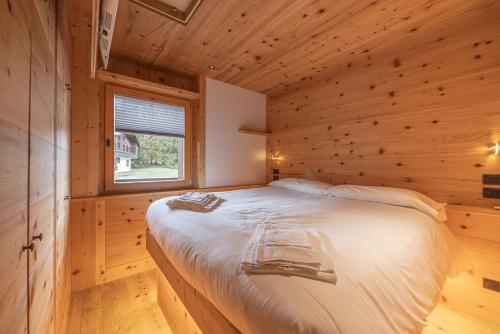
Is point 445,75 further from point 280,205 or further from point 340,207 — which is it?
point 280,205

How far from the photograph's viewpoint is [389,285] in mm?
791

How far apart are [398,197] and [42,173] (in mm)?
2383

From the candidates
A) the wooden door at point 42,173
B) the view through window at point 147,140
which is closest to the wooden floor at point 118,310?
the wooden door at point 42,173

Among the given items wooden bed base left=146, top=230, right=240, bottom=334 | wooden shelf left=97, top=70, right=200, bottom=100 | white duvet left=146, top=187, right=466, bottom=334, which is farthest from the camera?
wooden shelf left=97, top=70, right=200, bottom=100

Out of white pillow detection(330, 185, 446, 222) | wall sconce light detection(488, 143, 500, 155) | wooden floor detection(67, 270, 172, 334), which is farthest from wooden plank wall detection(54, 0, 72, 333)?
wall sconce light detection(488, 143, 500, 155)

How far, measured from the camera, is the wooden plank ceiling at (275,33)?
1674 mm

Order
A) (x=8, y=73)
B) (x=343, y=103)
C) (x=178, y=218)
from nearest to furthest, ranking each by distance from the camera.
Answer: (x=8, y=73)
(x=178, y=218)
(x=343, y=103)

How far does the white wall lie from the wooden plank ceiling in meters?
0.48

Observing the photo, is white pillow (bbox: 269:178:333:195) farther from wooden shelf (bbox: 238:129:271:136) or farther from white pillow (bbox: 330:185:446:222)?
wooden shelf (bbox: 238:129:271:136)

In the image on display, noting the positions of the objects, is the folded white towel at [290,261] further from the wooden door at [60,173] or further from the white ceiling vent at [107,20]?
the white ceiling vent at [107,20]

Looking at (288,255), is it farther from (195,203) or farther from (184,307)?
(195,203)

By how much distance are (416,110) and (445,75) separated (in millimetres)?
360

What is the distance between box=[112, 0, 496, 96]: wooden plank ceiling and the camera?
5.49 feet

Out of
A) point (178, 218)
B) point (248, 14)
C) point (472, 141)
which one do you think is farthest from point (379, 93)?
point (178, 218)
